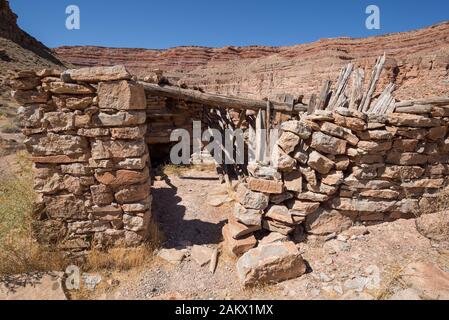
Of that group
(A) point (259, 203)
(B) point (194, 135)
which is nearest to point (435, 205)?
(A) point (259, 203)

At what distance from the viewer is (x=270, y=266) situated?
A: 9.82 feet

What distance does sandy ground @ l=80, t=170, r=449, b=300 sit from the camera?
2.91m

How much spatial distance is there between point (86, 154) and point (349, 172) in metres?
3.59

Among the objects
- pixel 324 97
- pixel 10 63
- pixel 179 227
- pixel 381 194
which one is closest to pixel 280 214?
pixel 381 194

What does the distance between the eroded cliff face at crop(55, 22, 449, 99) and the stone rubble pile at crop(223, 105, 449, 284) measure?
8.48 metres

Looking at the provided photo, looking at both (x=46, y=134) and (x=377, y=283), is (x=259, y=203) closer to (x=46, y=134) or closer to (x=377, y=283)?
(x=377, y=283)

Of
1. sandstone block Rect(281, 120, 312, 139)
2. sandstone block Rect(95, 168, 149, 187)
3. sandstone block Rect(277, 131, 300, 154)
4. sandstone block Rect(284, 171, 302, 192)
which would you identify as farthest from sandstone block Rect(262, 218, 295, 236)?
sandstone block Rect(95, 168, 149, 187)

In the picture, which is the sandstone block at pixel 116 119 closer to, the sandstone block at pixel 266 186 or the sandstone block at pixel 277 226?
the sandstone block at pixel 266 186

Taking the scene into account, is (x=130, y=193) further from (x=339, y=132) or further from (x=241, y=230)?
(x=339, y=132)

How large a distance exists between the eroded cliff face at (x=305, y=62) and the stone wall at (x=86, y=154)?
8131 mm

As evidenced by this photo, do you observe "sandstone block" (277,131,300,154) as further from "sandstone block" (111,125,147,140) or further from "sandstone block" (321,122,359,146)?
"sandstone block" (111,125,147,140)

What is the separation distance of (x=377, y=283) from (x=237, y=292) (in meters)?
1.62

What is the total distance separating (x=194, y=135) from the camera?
8383 mm
